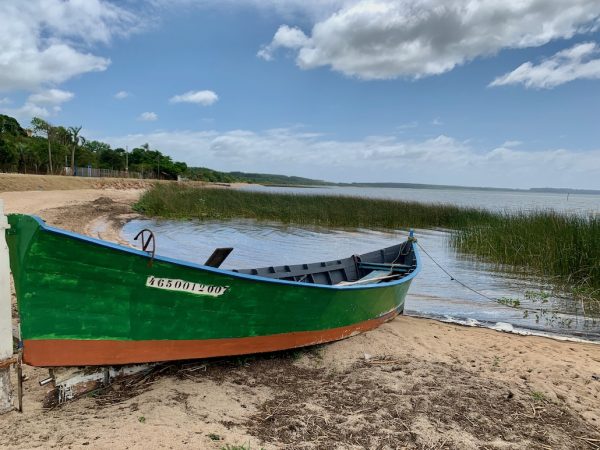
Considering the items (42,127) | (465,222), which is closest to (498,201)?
(465,222)

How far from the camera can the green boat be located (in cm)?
314

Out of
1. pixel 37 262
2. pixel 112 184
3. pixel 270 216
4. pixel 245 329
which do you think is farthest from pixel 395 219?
pixel 112 184

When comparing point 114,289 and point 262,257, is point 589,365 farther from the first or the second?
point 262,257

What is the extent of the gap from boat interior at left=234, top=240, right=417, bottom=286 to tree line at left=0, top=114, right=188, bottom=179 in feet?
120

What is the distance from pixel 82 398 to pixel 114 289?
3.15 feet

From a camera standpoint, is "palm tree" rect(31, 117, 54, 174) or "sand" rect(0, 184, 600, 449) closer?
"sand" rect(0, 184, 600, 449)

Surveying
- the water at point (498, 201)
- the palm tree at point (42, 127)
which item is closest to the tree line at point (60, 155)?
the palm tree at point (42, 127)

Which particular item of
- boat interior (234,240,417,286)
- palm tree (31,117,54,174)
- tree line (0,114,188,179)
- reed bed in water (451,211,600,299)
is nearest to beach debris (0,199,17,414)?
boat interior (234,240,417,286)

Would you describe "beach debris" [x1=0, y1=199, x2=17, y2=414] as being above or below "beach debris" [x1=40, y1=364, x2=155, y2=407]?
above

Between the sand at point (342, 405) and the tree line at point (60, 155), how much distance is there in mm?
38573

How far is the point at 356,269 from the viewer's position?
26.2 feet

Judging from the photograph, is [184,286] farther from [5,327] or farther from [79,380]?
[5,327]

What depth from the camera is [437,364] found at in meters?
4.87

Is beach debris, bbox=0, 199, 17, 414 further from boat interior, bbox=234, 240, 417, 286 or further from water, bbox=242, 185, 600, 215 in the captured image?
water, bbox=242, 185, 600, 215
